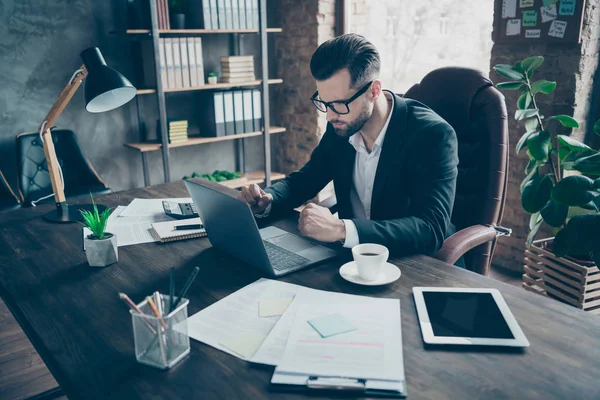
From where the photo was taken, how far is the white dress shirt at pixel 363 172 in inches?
69.9

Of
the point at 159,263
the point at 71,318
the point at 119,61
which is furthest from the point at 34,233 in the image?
the point at 119,61

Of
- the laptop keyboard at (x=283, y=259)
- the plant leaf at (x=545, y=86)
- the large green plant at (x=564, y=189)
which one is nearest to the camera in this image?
the laptop keyboard at (x=283, y=259)

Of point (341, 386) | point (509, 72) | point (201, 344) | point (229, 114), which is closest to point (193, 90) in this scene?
point (229, 114)

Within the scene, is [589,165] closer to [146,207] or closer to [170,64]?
[146,207]

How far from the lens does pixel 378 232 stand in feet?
4.51

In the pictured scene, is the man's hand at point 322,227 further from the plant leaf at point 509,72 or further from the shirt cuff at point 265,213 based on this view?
the plant leaf at point 509,72

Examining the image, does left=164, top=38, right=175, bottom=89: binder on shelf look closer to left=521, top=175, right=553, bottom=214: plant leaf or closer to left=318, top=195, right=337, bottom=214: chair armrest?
left=318, top=195, right=337, bottom=214: chair armrest

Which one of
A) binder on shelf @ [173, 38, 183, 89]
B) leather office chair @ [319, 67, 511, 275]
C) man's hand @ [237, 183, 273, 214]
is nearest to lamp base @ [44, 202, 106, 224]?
man's hand @ [237, 183, 273, 214]

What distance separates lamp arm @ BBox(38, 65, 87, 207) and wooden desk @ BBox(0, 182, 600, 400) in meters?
0.29

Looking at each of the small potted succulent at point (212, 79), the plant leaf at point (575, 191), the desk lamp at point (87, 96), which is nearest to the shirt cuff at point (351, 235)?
the desk lamp at point (87, 96)

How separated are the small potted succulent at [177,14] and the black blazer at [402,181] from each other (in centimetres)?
204

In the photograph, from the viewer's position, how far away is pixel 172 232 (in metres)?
1.55

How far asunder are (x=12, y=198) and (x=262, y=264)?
2.33 m

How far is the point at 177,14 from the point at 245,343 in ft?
9.95
